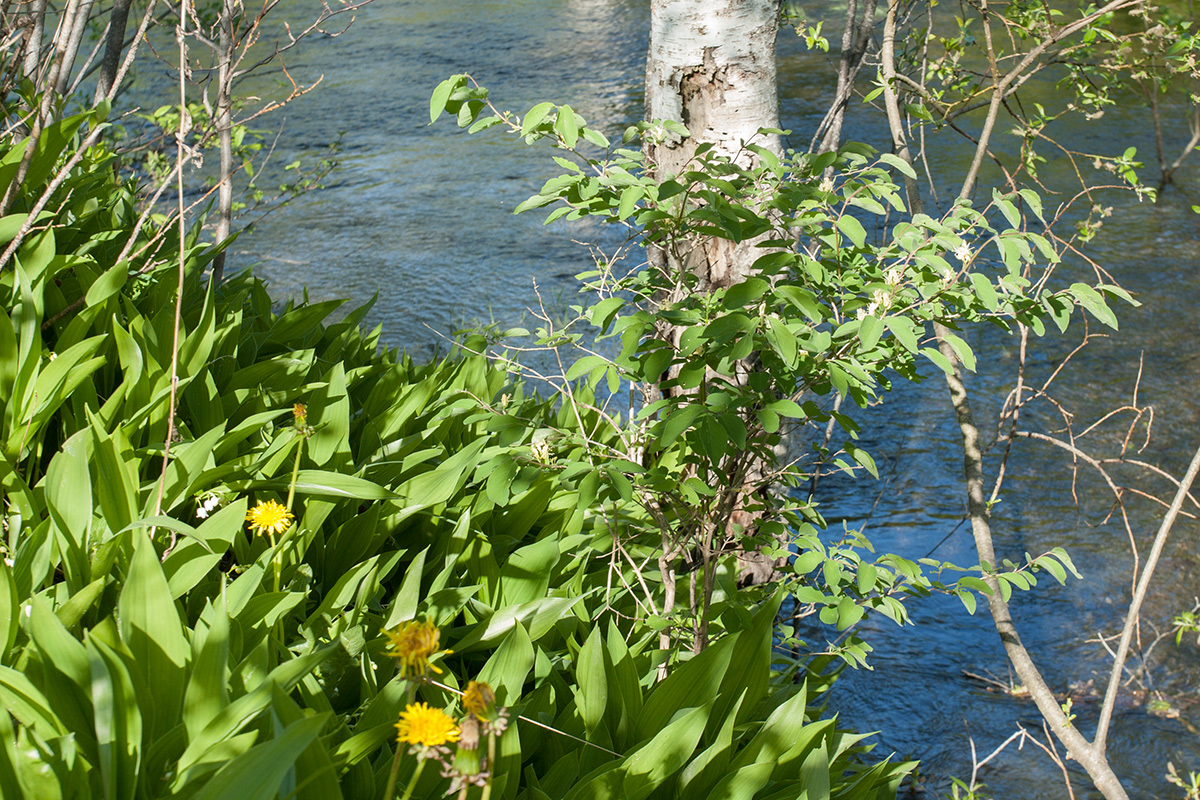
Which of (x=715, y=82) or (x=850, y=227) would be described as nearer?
(x=850, y=227)

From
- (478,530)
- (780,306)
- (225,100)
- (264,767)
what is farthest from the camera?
(225,100)

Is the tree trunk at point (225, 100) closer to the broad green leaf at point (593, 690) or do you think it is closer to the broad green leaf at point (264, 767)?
the broad green leaf at point (593, 690)

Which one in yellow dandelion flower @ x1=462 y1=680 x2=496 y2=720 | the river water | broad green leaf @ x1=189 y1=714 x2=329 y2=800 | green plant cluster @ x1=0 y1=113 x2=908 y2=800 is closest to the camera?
yellow dandelion flower @ x1=462 y1=680 x2=496 y2=720

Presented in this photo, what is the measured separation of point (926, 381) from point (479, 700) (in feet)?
12.8

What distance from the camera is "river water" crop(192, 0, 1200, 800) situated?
2811 millimetres

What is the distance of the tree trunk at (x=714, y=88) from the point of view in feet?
6.59

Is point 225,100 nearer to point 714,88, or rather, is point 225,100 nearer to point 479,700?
point 714,88

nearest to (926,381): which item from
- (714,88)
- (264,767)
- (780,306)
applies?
(714,88)

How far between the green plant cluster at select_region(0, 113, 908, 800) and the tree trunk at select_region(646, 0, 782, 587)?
0.48 m

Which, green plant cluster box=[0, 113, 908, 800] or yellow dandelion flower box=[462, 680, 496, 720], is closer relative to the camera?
yellow dandelion flower box=[462, 680, 496, 720]

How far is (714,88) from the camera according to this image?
2064 mm

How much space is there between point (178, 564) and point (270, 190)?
5.61 m

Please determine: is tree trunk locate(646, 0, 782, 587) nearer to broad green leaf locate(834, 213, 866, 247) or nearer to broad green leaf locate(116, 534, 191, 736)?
broad green leaf locate(834, 213, 866, 247)

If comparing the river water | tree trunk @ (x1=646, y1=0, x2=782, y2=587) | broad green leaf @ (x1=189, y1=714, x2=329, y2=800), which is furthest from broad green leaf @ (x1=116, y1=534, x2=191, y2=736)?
the river water
